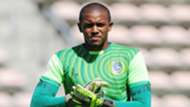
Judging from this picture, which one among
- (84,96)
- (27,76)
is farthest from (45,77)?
(27,76)

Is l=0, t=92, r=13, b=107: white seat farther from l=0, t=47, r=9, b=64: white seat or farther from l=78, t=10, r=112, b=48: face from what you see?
l=78, t=10, r=112, b=48: face

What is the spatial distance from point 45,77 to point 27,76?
324 centimetres

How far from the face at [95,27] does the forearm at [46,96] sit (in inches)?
7.2

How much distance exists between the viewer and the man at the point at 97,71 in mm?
2480

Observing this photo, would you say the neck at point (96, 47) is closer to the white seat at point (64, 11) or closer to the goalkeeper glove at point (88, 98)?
the goalkeeper glove at point (88, 98)

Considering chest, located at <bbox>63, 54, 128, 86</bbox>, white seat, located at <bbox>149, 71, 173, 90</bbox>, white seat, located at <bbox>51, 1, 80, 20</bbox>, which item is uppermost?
white seat, located at <bbox>51, 1, 80, 20</bbox>

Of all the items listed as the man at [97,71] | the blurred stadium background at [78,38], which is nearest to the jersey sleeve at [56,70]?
the man at [97,71]

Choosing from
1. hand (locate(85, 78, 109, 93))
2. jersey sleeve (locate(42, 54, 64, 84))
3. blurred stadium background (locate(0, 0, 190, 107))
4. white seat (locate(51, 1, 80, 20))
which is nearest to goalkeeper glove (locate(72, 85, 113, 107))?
hand (locate(85, 78, 109, 93))

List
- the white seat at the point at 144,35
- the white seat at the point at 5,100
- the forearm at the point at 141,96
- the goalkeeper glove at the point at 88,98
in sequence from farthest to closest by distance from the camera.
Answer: the white seat at the point at 144,35, the white seat at the point at 5,100, the forearm at the point at 141,96, the goalkeeper glove at the point at 88,98

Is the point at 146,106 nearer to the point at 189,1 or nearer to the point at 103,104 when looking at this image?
the point at 103,104

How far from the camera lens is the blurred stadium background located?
5.77 metres

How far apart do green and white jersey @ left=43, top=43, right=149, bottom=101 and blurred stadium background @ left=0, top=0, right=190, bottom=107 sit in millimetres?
3190

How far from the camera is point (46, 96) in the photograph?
8.27 ft

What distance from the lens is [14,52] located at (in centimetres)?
581
